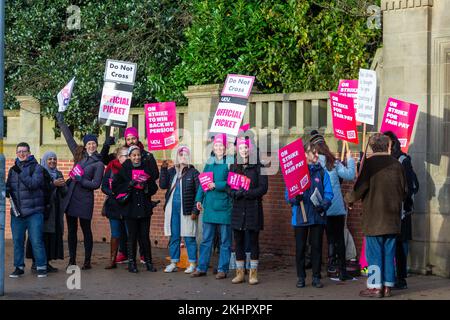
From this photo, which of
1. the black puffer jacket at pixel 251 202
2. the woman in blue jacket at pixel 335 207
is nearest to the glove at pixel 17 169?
the black puffer jacket at pixel 251 202

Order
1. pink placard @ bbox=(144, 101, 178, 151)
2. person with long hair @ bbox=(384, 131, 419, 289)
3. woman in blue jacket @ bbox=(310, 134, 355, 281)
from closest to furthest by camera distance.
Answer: person with long hair @ bbox=(384, 131, 419, 289) → woman in blue jacket @ bbox=(310, 134, 355, 281) → pink placard @ bbox=(144, 101, 178, 151)

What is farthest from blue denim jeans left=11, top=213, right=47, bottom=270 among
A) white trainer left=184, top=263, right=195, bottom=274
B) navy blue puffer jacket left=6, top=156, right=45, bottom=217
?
white trainer left=184, top=263, right=195, bottom=274

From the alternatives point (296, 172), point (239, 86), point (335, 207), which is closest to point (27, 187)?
point (239, 86)

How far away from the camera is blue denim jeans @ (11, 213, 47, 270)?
14.2 meters

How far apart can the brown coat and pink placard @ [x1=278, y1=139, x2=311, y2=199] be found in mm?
887

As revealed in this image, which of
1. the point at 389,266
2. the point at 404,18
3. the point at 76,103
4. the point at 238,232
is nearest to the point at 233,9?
the point at 76,103

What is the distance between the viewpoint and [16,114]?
67.6 feet

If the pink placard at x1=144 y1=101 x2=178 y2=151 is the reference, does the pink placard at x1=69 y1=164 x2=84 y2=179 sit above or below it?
below

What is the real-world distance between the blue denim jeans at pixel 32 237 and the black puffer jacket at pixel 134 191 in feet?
3.89

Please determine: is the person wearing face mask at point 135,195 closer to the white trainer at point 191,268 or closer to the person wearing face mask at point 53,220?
the white trainer at point 191,268

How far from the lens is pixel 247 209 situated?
1352cm

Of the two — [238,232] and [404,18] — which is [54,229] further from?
[404,18]

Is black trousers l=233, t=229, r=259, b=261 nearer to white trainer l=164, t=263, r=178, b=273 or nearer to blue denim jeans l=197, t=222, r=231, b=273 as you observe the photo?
blue denim jeans l=197, t=222, r=231, b=273

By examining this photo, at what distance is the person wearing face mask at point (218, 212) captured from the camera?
14016mm
